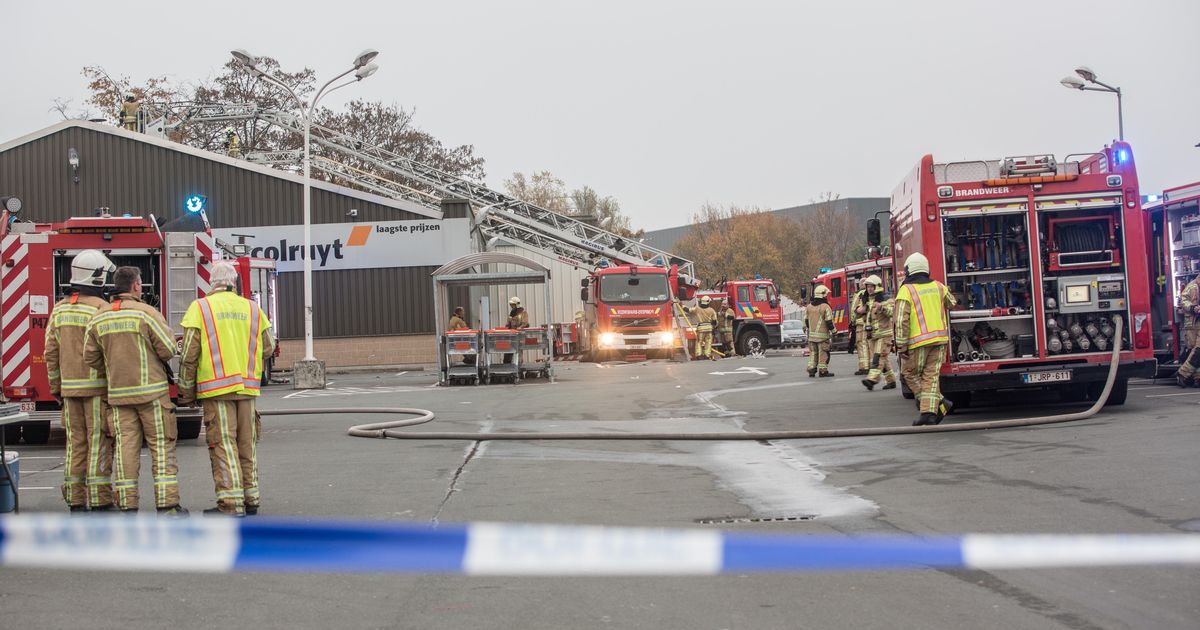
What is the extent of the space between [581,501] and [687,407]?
817 cm

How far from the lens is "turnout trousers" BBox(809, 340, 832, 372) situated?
20188 mm

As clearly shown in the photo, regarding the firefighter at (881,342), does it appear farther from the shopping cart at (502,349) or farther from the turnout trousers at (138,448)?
the turnout trousers at (138,448)

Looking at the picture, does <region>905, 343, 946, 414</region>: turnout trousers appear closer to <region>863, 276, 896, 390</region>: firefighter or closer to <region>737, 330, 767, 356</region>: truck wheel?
<region>863, 276, 896, 390</region>: firefighter

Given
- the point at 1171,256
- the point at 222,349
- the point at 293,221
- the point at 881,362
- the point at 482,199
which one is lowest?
the point at 881,362

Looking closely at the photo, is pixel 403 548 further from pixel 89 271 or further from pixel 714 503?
pixel 89 271

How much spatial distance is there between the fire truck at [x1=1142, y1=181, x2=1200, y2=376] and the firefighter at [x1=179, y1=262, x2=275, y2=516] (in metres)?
13.0

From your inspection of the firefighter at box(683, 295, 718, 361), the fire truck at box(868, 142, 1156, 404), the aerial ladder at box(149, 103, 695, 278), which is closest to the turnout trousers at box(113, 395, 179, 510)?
the fire truck at box(868, 142, 1156, 404)

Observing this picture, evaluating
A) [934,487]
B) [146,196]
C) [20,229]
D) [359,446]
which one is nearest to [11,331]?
[20,229]

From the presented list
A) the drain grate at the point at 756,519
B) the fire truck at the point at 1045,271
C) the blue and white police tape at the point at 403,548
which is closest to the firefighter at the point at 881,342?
the fire truck at the point at 1045,271

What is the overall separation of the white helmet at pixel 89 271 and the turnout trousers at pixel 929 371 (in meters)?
7.95

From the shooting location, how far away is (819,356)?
67.2ft

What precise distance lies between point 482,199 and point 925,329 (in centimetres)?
3508

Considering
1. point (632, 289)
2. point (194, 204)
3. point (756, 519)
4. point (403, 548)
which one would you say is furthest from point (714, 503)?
point (632, 289)

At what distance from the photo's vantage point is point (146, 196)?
1325 inches
